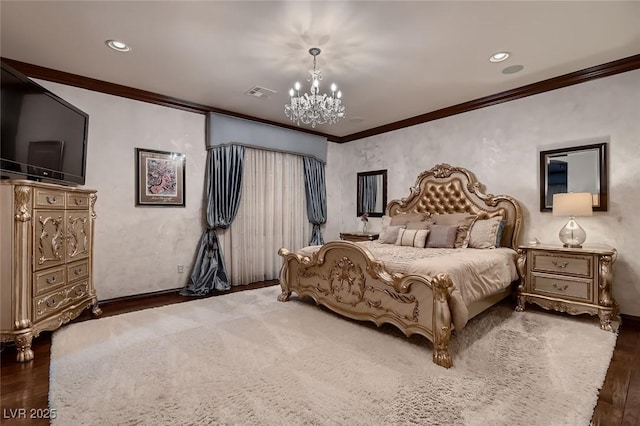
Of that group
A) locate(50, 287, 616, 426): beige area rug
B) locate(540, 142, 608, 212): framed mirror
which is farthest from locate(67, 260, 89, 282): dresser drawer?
locate(540, 142, 608, 212): framed mirror

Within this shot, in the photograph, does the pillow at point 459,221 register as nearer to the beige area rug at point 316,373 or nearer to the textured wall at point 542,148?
the textured wall at point 542,148

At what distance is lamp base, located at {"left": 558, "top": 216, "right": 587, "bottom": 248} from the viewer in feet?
10.6

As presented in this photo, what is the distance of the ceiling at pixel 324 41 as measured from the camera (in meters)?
2.36

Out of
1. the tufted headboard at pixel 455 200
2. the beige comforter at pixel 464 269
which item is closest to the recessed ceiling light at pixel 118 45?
the beige comforter at pixel 464 269

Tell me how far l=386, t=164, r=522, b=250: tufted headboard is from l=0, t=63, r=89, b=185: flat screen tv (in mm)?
Result: 4432

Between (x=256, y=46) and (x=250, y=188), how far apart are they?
8.34 feet

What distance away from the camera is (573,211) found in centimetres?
312

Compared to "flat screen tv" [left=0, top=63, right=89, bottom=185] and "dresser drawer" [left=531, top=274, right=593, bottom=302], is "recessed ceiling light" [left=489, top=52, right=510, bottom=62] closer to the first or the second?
"dresser drawer" [left=531, top=274, right=593, bottom=302]

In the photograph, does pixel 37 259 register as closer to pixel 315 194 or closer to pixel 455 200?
pixel 315 194

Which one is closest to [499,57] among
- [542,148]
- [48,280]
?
[542,148]

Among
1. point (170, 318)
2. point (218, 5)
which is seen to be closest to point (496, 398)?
point (170, 318)

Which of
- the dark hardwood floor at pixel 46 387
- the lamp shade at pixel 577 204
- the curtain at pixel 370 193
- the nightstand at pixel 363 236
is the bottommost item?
the dark hardwood floor at pixel 46 387

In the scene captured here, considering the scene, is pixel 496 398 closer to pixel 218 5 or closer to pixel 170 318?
pixel 170 318

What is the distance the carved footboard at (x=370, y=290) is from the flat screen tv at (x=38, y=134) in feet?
8.20
